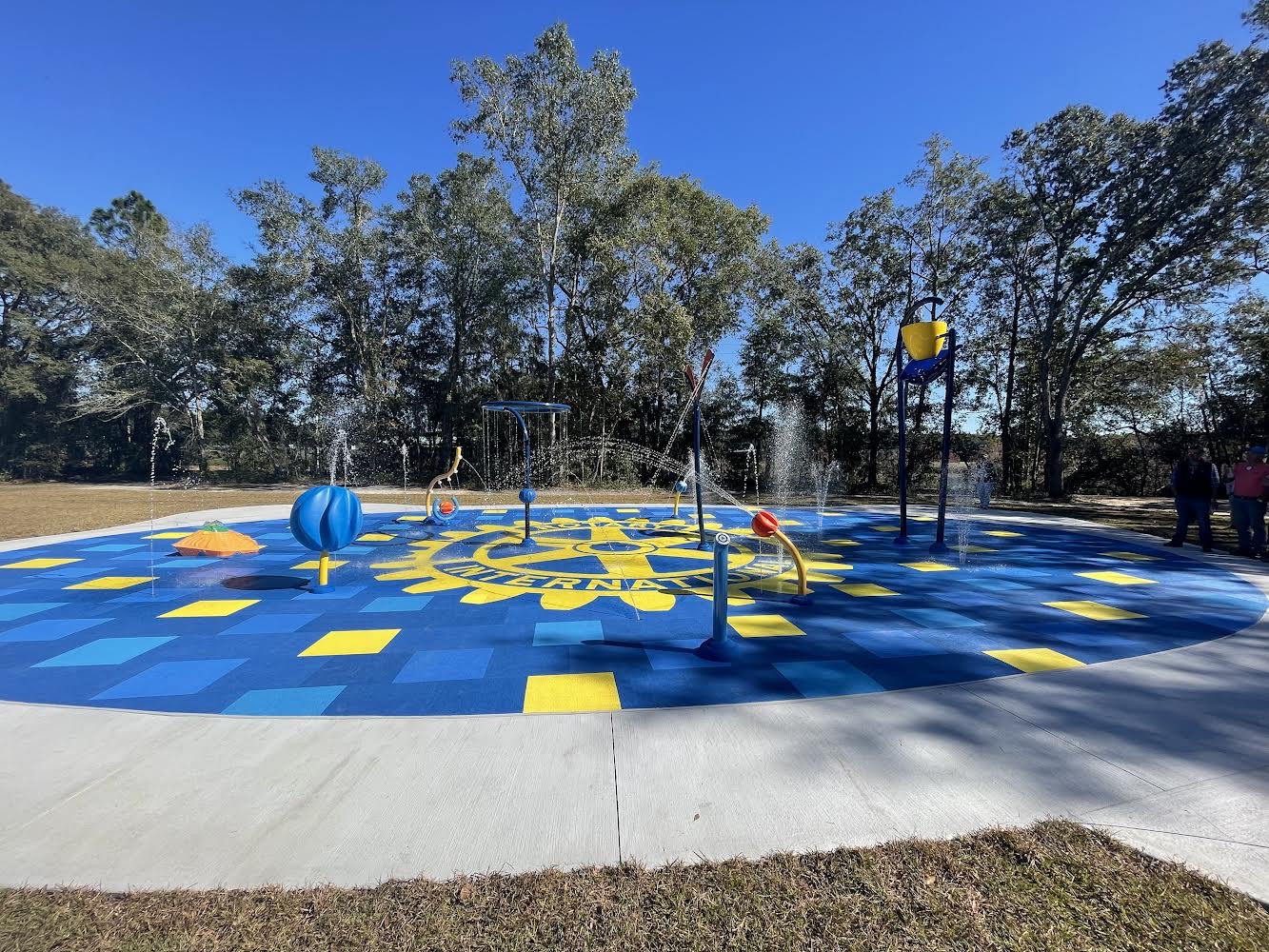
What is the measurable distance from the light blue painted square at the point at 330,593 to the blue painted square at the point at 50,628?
1.68 m

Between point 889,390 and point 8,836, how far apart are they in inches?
1099

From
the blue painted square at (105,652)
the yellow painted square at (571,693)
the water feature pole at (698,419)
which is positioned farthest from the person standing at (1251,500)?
the blue painted square at (105,652)

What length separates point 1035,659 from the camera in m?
4.52

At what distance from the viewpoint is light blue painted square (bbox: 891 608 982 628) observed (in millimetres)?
5433

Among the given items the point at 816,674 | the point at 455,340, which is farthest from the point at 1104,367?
the point at 455,340

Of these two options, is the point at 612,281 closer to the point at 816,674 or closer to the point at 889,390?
the point at 889,390

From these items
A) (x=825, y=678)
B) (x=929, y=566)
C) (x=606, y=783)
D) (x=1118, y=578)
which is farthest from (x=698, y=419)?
(x=1118, y=578)

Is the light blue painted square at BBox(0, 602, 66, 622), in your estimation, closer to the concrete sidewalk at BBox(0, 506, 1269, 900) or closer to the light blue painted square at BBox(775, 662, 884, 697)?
the concrete sidewalk at BBox(0, 506, 1269, 900)

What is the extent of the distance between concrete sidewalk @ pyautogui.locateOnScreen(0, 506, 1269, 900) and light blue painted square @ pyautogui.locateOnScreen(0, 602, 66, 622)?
2860mm

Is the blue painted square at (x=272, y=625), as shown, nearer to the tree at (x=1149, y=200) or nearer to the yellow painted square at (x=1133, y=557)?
the yellow painted square at (x=1133, y=557)

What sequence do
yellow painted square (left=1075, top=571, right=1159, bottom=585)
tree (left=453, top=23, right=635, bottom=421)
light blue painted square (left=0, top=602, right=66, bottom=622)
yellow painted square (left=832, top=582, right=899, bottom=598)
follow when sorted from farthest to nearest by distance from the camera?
tree (left=453, top=23, right=635, bottom=421) < yellow painted square (left=1075, top=571, right=1159, bottom=585) < yellow painted square (left=832, top=582, right=899, bottom=598) < light blue painted square (left=0, top=602, right=66, bottom=622)

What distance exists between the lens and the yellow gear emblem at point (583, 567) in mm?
6676

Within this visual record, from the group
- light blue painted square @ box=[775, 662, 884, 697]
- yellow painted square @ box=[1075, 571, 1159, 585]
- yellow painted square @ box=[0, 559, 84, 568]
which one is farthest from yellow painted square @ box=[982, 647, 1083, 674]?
yellow painted square @ box=[0, 559, 84, 568]

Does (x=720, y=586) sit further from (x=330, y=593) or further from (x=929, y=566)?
(x=929, y=566)
